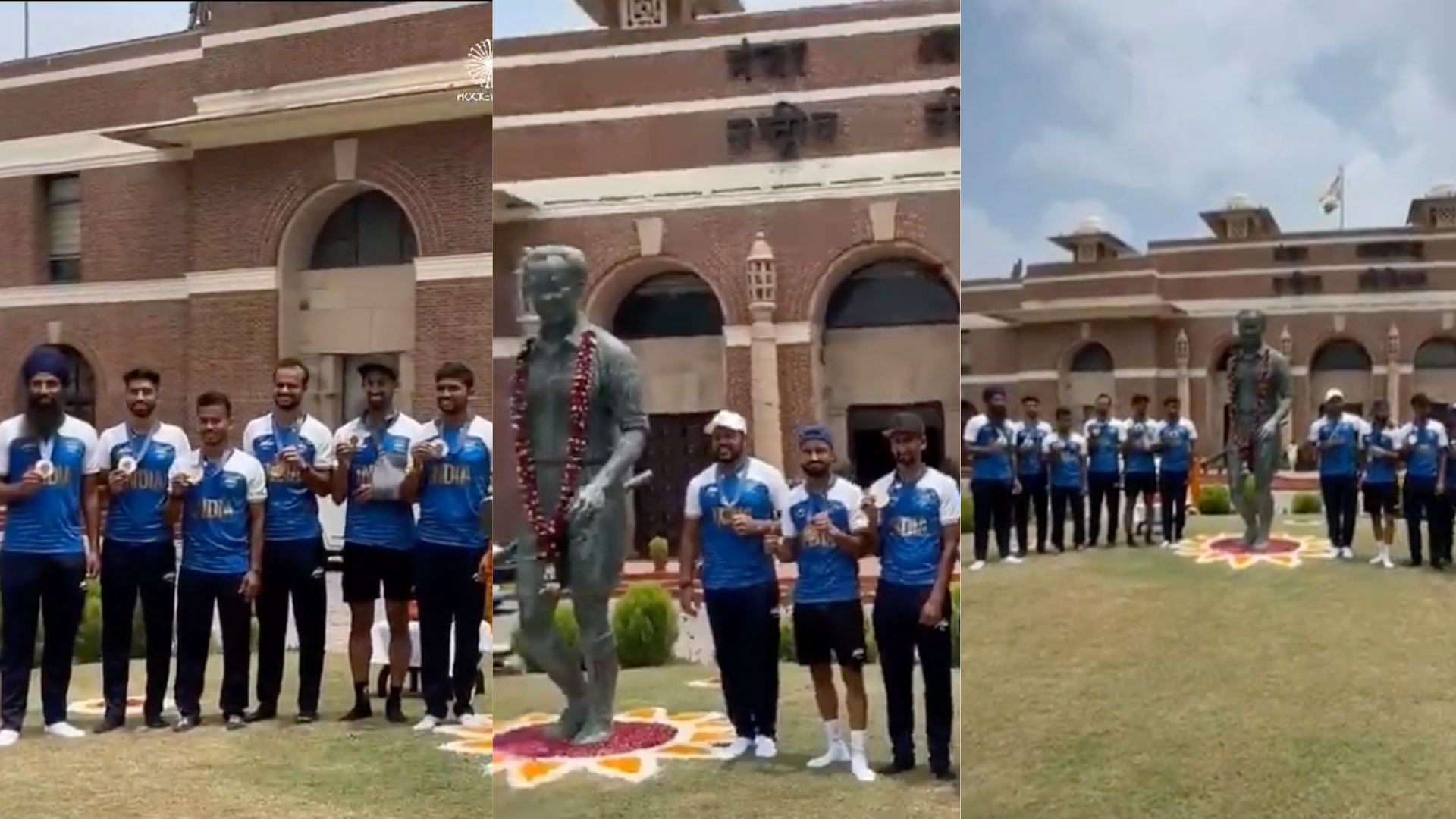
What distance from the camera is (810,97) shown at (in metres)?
3.23

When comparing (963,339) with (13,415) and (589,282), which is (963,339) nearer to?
(589,282)

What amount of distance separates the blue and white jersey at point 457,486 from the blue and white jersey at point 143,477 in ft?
2.61

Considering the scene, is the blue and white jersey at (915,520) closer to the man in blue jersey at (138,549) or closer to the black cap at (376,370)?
the black cap at (376,370)

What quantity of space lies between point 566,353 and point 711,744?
1.07 m

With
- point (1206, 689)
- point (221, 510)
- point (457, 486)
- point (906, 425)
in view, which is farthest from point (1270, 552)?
point (221, 510)

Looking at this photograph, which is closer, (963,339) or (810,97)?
(810,97)

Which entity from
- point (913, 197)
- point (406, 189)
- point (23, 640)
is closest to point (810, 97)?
point (913, 197)

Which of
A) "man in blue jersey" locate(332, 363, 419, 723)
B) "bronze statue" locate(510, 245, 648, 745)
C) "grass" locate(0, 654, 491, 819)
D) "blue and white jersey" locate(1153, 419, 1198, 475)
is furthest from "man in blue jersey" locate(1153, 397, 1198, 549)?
"man in blue jersey" locate(332, 363, 419, 723)

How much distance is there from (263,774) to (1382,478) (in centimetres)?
326

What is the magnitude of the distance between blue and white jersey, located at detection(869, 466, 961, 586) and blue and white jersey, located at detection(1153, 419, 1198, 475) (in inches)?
34.2

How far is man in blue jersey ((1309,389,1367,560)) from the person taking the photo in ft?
11.8

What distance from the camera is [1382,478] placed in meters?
3.59

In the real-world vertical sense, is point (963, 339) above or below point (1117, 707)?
above

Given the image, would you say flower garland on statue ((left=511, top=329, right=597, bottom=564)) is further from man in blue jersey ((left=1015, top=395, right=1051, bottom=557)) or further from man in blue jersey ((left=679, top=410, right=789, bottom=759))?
man in blue jersey ((left=1015, top=395, right=1051, bottom=557))
